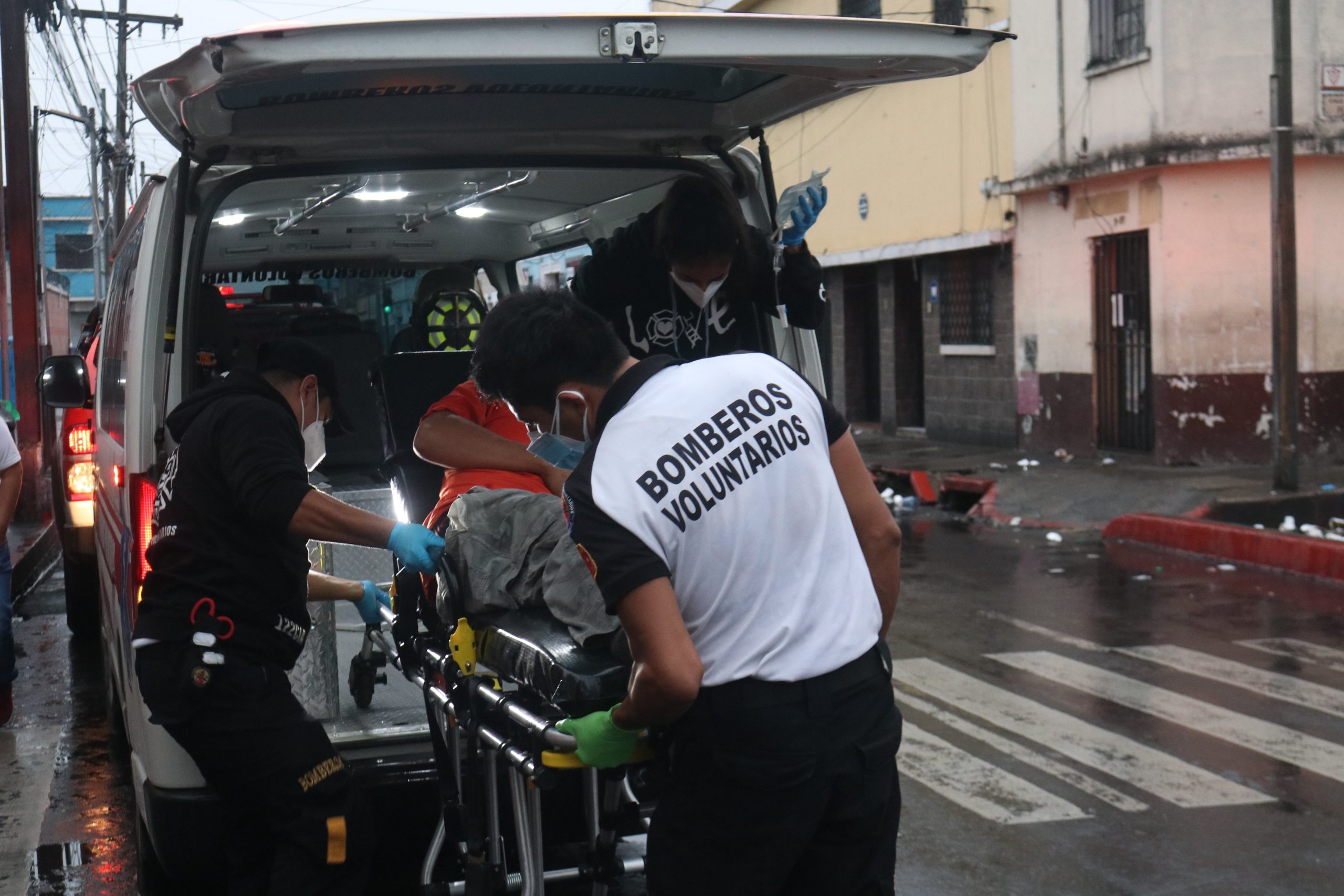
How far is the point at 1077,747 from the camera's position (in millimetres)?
5680

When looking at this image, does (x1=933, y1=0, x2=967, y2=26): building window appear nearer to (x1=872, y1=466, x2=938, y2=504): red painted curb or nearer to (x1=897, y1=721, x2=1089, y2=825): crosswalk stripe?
(x1=872, y1=466, x2=938, y2=504): red painted curb

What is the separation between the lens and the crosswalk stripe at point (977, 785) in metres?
4.89

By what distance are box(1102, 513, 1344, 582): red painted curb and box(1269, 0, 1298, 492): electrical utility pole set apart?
3.07 feet

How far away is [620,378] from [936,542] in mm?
9642

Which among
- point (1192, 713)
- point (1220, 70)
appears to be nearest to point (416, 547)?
point (1192, 713)

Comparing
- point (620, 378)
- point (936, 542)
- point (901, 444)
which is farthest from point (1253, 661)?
point (901, 444)

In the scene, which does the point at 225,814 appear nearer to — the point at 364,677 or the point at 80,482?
the point at 364,677

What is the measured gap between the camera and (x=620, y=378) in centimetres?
255

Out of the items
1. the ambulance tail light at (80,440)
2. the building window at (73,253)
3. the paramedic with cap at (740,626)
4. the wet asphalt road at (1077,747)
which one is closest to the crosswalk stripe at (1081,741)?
the wet asphalt road at (1077,747)

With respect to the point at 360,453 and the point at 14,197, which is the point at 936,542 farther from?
the point at 14,197

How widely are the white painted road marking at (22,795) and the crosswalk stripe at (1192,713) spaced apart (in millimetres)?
4358

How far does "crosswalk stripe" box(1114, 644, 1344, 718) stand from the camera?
20.7 feet

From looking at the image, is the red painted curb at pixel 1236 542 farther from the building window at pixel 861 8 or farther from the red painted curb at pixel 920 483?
the building window at pixel 861 8

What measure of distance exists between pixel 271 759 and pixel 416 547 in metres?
0.59
